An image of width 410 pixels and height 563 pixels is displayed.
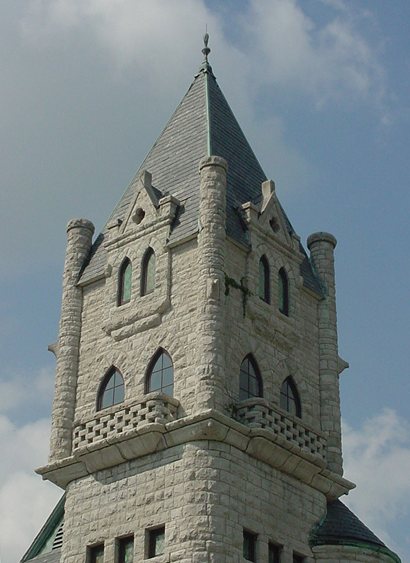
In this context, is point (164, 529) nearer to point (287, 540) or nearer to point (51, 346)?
point (287, 540)

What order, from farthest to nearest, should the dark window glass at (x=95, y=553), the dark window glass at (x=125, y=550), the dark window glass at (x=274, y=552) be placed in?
the dark window glass at (x=95, y=553) → the dark window glass at (x=274, y=552) → the dark window glass at (x=125, y=550)

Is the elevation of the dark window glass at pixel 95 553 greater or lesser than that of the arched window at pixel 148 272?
lesser

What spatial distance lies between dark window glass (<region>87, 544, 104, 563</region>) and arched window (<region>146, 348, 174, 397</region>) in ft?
13.7

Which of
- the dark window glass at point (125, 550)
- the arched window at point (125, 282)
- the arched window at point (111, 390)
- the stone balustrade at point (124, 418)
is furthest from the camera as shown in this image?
the arched window at point (125, 282)

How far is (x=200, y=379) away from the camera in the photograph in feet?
102

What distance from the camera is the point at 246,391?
107ft

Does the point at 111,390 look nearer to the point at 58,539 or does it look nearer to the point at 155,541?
the point at 155,541

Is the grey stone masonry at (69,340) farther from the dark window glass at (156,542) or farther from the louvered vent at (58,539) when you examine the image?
the louvered vent at (58,539)

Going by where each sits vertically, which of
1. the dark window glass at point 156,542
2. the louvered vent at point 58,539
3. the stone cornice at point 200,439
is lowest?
the dark window glass at point 156,542

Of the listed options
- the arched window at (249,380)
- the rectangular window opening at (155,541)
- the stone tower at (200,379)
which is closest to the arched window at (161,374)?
the stone tower at (200,379)

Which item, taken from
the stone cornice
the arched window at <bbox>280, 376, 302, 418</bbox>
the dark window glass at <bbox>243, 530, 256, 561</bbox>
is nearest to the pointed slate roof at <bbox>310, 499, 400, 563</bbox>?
the stone cornice

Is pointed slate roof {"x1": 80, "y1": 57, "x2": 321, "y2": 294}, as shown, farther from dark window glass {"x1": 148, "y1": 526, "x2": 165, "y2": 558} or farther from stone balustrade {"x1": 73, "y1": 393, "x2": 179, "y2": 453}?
dark window glass {"x1": 148, "y1": 526, "x2": 165, "y2": 558}

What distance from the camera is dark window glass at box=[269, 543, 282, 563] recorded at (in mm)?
30797

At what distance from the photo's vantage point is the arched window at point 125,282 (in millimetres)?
34750
